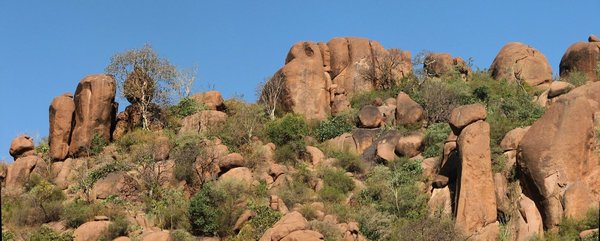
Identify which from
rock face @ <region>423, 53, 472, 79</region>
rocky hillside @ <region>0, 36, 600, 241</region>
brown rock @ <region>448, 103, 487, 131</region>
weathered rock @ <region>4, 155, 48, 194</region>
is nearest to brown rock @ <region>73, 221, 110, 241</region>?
rocky hillside @ <region>0, 36, 600, 241</region>

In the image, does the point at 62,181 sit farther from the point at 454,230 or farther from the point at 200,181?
the point at 454,230

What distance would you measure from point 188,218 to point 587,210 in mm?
12917

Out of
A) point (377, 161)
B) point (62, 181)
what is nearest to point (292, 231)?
point (377, 161)

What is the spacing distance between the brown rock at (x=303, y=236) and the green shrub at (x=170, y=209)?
5424mm

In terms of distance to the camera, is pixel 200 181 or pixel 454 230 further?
pixel 200 181

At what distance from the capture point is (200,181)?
114ft

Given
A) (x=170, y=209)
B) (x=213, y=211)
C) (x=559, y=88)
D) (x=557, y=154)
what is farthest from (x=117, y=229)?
(x=559, y=88)

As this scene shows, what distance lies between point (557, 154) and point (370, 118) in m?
12.0

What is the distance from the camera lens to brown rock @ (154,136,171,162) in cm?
3666

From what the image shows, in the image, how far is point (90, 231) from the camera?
30.0 m

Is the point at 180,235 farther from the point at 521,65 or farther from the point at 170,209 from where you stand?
the point at 521,65

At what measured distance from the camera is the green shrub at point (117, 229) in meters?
29.9

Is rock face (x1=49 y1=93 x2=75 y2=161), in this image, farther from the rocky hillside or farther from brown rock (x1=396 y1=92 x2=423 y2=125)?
brown rock (x1=396 y1=92 x2=423 y2=125)

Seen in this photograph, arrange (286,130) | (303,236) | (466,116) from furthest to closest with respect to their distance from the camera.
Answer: (286,130), (466,116), (303,236)
